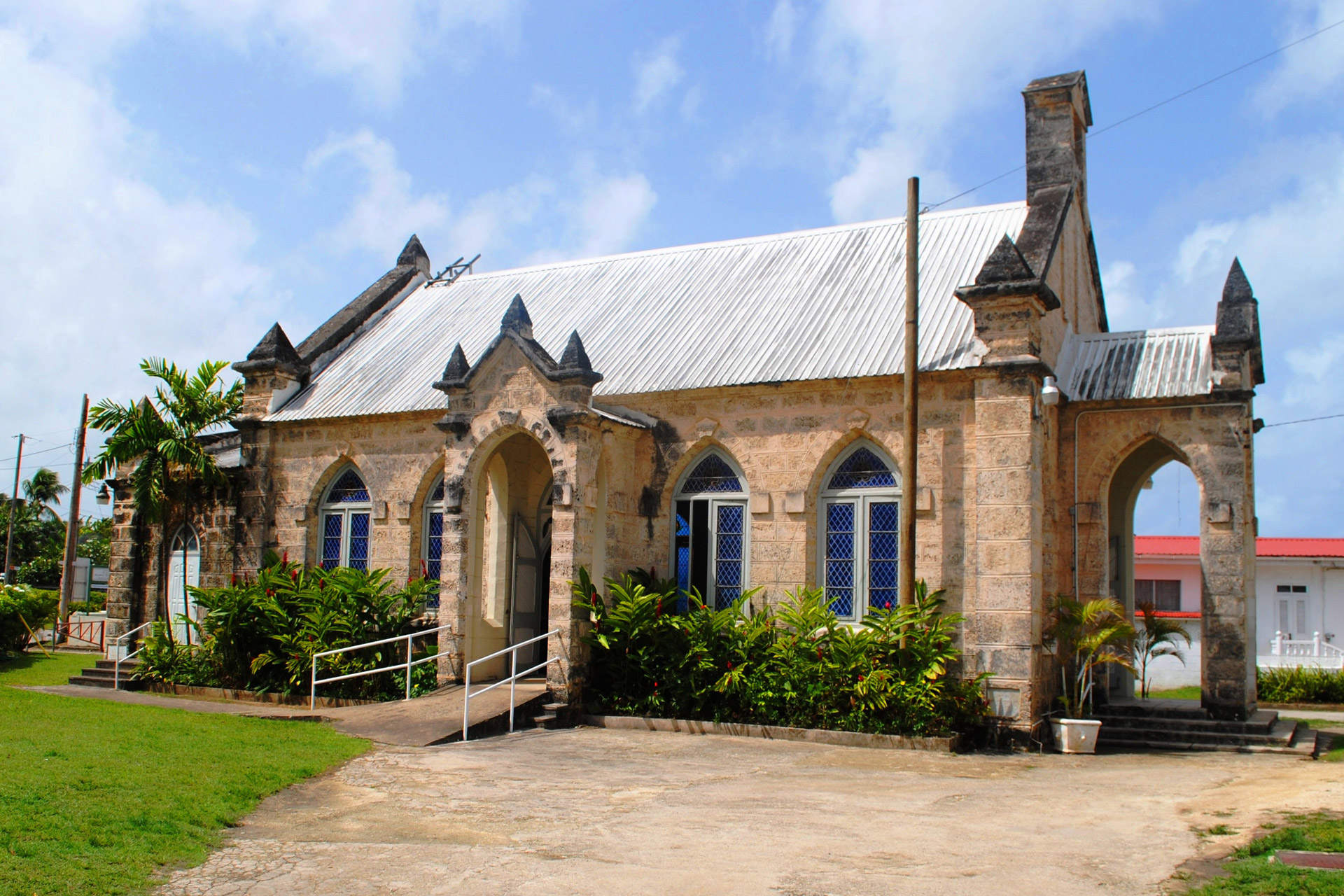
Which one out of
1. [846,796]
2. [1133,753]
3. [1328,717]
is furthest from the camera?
[1328,717]

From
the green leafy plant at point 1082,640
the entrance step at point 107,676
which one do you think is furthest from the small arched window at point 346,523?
the green leafy plant at point 1082,640

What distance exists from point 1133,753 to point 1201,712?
6.28 feet

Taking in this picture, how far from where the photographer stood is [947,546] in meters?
14.8

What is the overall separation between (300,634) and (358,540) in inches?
119

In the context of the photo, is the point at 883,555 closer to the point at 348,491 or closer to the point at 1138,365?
the point at 1138,365

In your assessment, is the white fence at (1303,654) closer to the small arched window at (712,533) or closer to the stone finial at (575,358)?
the small arched window at (712,533)

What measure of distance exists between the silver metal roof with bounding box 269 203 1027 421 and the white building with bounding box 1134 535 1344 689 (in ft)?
43.4

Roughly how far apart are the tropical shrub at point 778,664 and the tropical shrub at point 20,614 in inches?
557

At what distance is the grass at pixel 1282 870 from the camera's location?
6.62 metres

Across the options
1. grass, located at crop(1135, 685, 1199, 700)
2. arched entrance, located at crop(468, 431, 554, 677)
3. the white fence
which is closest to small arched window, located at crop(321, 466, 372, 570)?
arched entrance, located at crop(468, 431, 554, 677)

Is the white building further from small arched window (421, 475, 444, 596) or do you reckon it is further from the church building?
small arched window (421, 475, 444, 596)

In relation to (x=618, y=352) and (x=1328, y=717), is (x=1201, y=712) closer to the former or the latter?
(x=1328, y=717)

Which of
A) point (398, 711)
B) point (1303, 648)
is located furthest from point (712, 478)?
point (1303, 648)

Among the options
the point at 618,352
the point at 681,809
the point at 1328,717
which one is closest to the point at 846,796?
the point at 681,809
